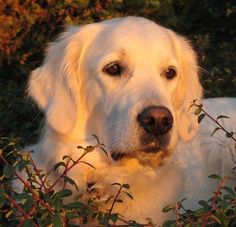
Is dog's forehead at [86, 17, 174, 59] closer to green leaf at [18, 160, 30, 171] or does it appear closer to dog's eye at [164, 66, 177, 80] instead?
dog's eye at [164, 66, 177, 80]

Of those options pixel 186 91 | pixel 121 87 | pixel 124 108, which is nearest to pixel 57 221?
pixel 124 108

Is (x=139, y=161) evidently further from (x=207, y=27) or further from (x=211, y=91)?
(x=207, y=27)

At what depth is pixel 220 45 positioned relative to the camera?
670cm

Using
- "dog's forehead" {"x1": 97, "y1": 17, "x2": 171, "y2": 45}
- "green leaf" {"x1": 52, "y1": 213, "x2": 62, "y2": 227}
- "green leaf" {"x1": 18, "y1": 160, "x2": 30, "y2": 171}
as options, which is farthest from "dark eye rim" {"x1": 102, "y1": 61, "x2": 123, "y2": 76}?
"green leaf" {"x1": 52, "y1": 213, "x2": 62, "y2": 227}

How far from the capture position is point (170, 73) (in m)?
3.80

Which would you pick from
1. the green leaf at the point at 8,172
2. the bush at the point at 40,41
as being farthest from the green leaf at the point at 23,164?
the bush at the point at 40,41

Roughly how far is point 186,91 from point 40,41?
234 cm

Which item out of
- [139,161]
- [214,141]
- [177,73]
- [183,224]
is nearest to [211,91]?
[214,141]

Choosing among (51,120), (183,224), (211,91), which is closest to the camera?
(183,224)

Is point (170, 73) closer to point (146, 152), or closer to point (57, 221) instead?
point (146, 152)

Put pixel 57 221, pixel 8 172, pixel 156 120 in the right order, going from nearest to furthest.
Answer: pixel 57 221 → pixel 8 172 → pixel 156 120

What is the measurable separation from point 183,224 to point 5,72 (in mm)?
3873

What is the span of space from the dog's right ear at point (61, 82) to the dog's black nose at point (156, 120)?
2.07 feet

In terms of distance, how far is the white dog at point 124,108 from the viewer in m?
3.44
